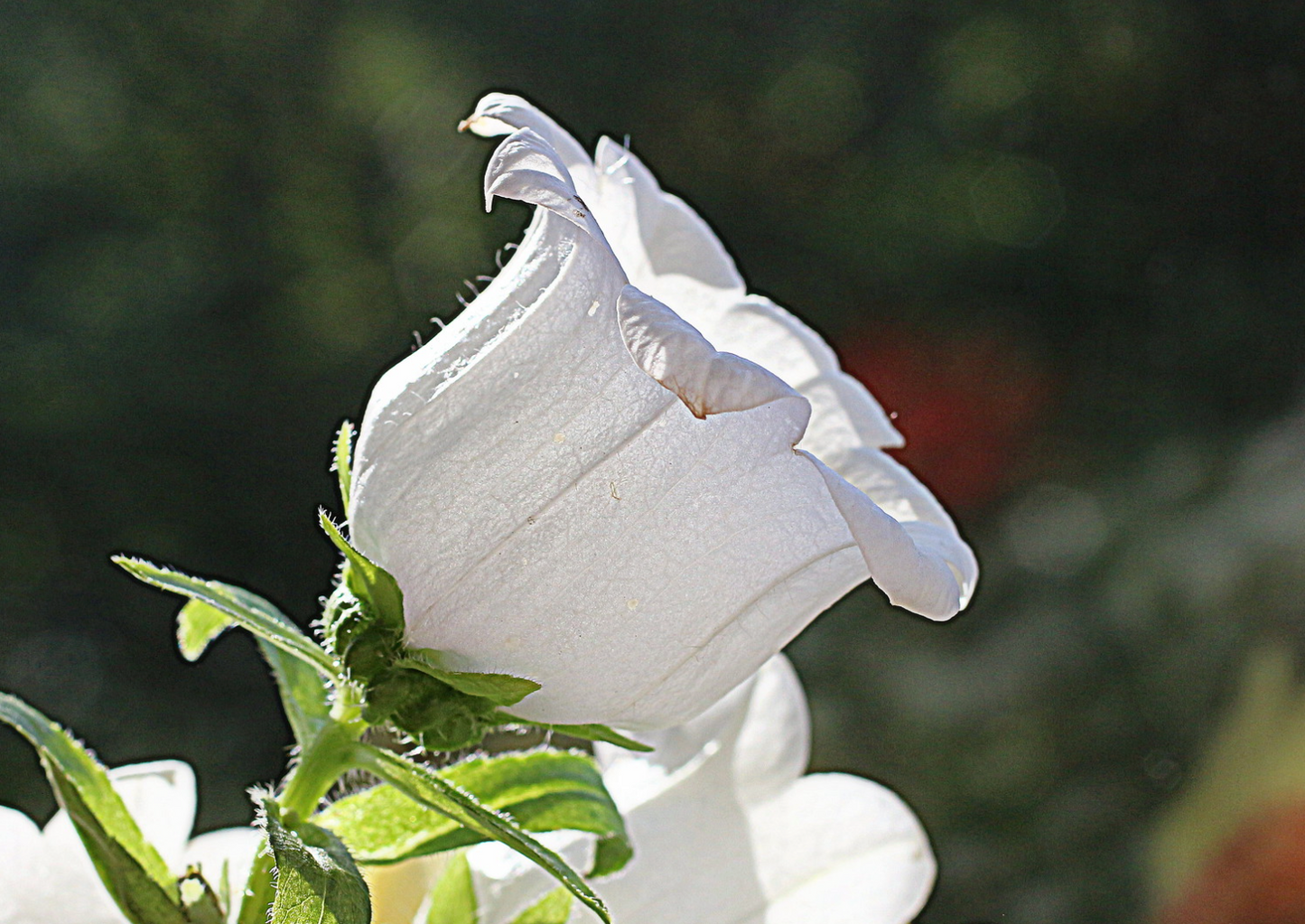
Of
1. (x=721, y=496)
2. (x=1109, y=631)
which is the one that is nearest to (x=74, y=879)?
(x=721, y=496)

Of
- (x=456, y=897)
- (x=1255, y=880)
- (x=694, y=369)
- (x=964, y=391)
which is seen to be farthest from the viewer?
(x=964, y=391)

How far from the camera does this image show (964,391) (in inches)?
60.0

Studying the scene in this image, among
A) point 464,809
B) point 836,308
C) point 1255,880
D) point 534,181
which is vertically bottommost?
point 1255,880

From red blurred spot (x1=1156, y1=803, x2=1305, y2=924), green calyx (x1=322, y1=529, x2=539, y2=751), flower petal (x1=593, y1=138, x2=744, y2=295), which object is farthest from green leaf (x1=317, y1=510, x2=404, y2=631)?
red blurred spot (x1=1156, y1=803, x2=1305, y2=924)

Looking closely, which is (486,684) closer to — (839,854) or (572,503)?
(572,503)

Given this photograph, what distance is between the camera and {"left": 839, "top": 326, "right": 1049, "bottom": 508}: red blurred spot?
151cm

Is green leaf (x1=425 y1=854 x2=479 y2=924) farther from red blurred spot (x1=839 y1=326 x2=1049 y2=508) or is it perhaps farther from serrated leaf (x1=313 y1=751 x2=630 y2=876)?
red blurred spot (x1=839 y1=326 x2=1049 y2=508)

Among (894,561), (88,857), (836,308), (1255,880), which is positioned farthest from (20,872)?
(836,308)

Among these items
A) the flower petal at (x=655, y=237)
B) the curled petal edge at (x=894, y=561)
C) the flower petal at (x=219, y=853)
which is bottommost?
the flower petal at (x=219, y=853)

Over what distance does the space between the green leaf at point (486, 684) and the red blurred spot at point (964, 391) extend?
1.26m

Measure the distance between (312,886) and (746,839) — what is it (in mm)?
161

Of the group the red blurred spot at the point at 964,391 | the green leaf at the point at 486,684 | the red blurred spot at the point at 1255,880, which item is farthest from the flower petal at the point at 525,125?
the red blurred spot at the point at 964,391

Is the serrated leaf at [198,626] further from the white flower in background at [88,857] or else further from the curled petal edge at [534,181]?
the curled petal edge at [534,181]

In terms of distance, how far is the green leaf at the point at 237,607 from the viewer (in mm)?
279
